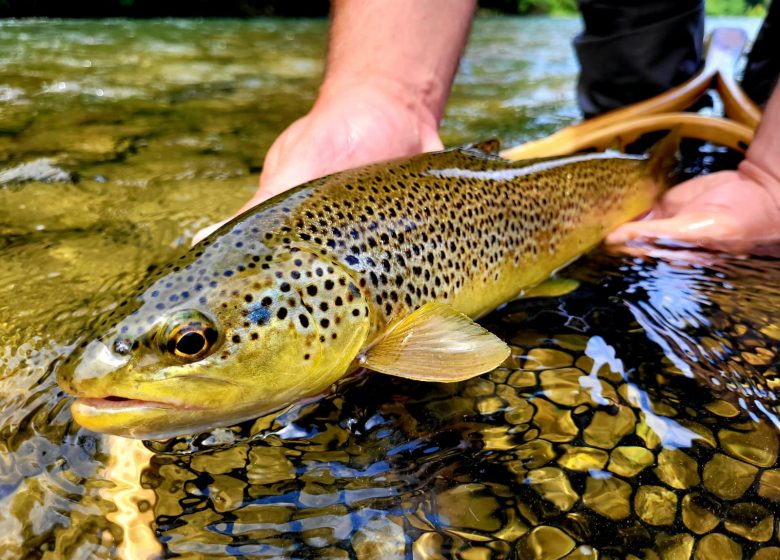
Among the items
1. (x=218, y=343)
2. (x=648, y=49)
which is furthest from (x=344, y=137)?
(x=648, y=49)

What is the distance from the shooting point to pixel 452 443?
1771 mm

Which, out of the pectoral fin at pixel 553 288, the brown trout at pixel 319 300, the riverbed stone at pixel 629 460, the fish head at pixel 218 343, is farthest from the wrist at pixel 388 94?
the riverbed stone at pixel 629 460

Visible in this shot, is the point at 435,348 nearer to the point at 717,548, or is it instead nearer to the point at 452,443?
the point at 452,443

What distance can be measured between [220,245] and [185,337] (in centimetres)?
34

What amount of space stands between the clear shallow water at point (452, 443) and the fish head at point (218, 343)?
0.17m

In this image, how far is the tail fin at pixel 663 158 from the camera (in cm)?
317

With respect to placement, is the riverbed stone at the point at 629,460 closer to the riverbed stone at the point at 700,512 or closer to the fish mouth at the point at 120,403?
the riverbed stone at the point at 700,512

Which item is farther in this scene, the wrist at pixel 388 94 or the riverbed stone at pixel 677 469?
the wrist at pixel 388 94

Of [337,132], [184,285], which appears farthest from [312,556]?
[337,132]

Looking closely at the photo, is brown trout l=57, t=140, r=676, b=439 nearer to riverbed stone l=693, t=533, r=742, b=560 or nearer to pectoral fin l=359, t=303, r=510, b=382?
pectoral fin l=359, t=303, r=510, b=382

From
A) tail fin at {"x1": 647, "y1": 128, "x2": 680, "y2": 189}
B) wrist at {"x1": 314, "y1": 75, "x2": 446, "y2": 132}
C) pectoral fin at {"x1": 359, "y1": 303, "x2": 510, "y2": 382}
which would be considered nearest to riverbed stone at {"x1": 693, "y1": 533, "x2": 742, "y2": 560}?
pectoral fin at {"x1": 359, "y1": 303, "x2": 510, "y2": 382}

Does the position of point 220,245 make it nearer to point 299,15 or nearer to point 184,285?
point 184,285

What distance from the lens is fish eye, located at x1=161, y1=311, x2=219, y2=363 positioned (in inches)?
61.4

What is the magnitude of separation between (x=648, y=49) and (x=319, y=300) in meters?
3.31
